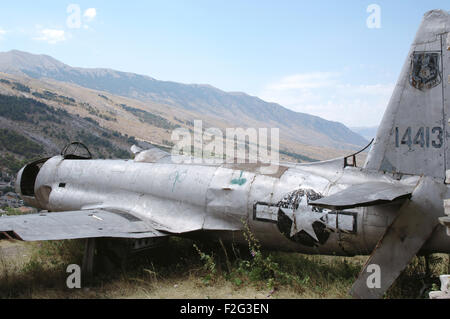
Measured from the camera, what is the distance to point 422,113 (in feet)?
16.5

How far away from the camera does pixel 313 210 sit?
536 centimetres

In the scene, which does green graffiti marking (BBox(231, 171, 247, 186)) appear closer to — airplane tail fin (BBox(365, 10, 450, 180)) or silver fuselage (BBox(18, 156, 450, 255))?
silver fuselage (BBox(18, 156, 450, 255))

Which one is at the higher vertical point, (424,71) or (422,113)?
(424,71)

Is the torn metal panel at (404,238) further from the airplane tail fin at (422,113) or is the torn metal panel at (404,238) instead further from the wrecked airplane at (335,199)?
the airplane tail fin at (422,113)

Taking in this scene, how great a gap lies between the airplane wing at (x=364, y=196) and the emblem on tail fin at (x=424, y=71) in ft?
4.76

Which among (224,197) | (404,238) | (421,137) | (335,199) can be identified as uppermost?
(421,137)

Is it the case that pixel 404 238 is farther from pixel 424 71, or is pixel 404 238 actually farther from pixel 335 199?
pixel 424 71

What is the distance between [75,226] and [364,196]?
15.2 feet

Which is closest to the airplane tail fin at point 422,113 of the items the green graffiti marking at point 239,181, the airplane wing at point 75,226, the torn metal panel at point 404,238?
the torn metal panel at point 404,238

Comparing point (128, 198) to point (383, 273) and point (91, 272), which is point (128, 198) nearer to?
point (91, 272)

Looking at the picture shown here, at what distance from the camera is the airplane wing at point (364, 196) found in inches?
153

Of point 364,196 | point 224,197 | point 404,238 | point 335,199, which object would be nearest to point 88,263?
point 224,197

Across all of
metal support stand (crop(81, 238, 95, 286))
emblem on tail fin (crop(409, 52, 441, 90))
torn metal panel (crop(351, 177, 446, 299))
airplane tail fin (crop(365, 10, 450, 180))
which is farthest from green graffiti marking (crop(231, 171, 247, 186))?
emblem on tail fin (crop(409, 52, 441, 90))
